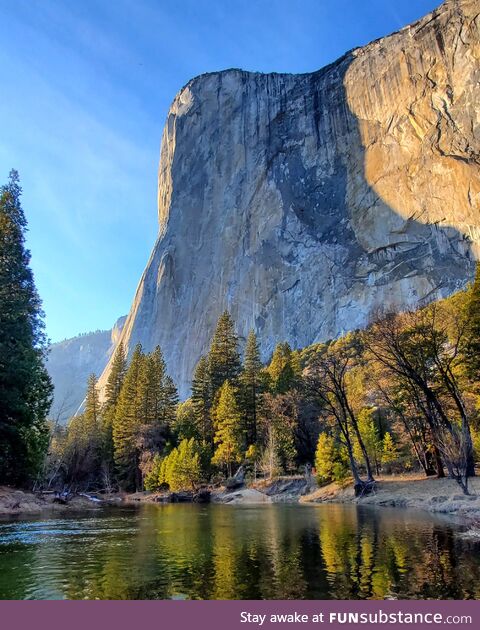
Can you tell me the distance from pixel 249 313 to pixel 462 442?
3205 inches

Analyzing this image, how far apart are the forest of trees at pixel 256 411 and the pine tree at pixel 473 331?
80 millimetres

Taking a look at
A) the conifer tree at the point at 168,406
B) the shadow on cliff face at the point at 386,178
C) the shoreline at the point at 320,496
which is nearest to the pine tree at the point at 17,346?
the shoreline at the point at 320,496

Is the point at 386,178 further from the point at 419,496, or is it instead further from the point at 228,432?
the point at 419,496

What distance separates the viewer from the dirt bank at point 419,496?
22.9 metres

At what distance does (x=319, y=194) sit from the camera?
4124 inches

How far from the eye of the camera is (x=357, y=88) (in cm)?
10331

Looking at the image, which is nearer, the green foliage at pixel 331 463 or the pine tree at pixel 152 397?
the green foliage at pixel 331 463

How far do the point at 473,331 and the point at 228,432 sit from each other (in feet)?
97.2

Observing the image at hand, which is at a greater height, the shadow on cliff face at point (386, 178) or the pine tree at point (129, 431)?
the shadow on cliff face at point (386, 178)

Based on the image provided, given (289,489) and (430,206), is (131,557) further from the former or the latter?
(430,206)

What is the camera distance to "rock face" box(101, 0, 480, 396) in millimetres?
83688

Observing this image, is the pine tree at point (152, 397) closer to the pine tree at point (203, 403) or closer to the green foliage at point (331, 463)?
the pine tree at point (203, 403)
